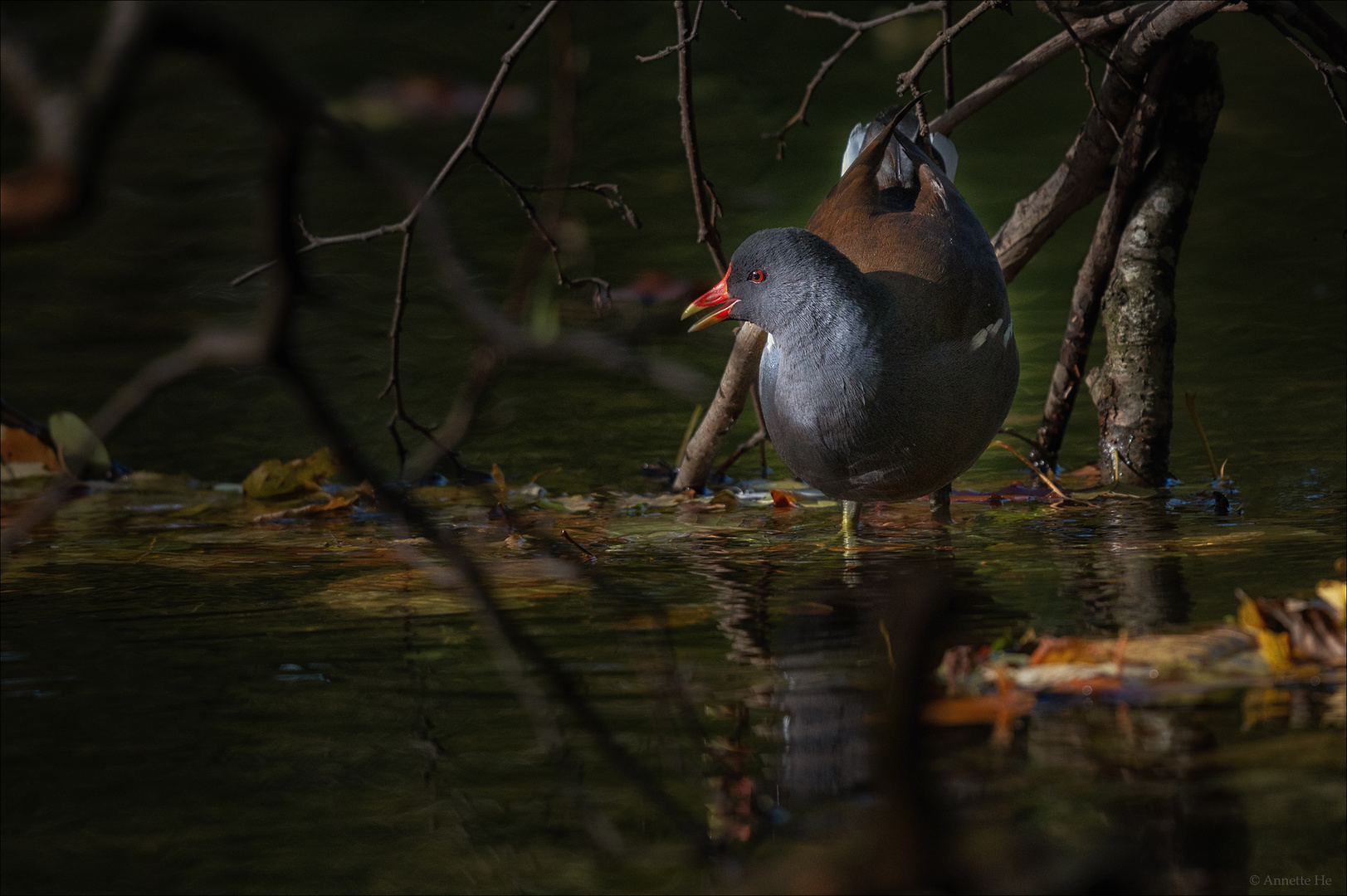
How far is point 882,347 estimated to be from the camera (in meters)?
3.86

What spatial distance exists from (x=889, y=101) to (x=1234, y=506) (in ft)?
19.8

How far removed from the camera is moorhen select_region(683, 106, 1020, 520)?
3.87 meters

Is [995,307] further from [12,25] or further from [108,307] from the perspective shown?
[108,307]

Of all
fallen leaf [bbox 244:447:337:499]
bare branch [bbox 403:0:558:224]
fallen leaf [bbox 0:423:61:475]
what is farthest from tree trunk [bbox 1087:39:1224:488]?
fallen leaf [bbox 0:423:61:475]

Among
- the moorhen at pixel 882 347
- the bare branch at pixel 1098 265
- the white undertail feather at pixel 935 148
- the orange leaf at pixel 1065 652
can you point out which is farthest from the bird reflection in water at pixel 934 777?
the white undertail feather at pixel 935 148

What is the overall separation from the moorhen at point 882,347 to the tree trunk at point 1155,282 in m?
0.96

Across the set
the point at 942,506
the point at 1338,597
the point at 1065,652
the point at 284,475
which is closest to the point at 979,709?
the point at 1065,652

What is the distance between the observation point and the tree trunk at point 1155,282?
498 centimetres

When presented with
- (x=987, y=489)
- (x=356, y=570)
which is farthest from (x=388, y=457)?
(x=987, y=489)

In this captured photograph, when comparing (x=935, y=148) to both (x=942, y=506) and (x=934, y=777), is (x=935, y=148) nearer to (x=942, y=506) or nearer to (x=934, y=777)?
(x=942, y=506)

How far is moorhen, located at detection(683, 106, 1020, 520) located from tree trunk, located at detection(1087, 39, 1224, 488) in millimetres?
961

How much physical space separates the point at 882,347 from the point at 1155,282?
5.33ft

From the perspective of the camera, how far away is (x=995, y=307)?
163 inches

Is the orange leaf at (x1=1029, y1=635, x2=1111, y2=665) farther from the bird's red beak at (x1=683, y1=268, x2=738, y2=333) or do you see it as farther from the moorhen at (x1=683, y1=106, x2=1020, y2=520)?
the bird's red beak at (x1=683, y1=268, x2=738, y2=333)
